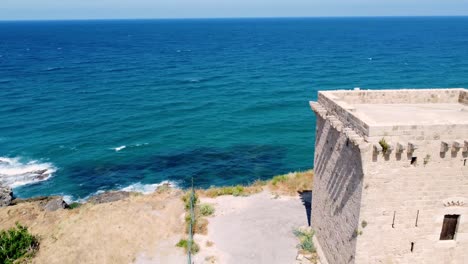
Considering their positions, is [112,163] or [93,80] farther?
[93,80]

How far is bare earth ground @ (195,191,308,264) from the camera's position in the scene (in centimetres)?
1895

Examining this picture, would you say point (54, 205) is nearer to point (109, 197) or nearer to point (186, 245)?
point (109, 197)

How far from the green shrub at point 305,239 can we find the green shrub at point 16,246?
14.0 m

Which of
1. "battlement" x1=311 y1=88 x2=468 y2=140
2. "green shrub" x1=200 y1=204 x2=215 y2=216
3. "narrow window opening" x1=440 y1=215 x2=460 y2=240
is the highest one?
"battlement" x1=311 y1=88 x2=468 y2=140

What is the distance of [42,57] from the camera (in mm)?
110438

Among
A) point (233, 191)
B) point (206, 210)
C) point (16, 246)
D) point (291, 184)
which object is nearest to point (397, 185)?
point (206, 210)

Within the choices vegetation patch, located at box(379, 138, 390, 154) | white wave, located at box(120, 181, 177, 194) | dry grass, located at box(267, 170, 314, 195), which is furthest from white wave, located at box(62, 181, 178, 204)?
vegetation patch, located at box(379, 138, 390, 154)

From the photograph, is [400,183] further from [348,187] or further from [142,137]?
[142,137]

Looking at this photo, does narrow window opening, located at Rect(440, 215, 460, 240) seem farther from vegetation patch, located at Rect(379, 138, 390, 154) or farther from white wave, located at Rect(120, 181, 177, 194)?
white wave, located at Rect(120, 181, 177, 194)

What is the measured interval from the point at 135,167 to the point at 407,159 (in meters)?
31.2

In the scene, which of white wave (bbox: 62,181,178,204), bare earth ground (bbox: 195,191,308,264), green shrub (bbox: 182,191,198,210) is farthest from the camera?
white wave (bbox: 62,181,178,204)

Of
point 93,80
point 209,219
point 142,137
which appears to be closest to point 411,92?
point 209,219

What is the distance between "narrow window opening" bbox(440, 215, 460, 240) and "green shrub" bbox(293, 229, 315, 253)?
6509mm

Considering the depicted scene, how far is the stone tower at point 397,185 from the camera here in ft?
40.7
